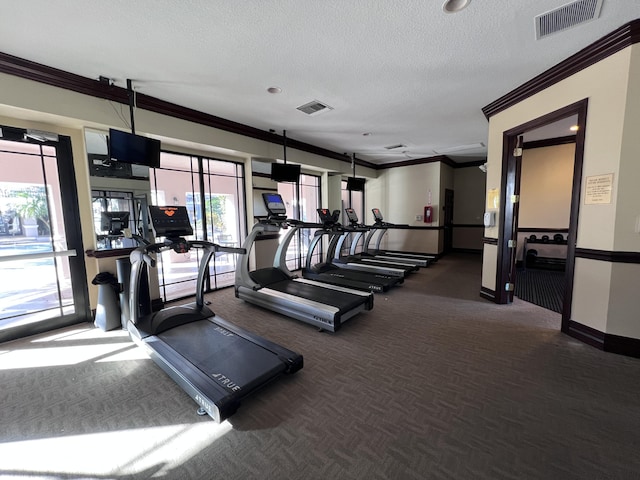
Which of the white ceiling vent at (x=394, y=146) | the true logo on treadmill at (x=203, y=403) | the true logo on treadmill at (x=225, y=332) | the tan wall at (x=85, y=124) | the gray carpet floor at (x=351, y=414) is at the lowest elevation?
the gray carpet floor at (x=351, y=414)

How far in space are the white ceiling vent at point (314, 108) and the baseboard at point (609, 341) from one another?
4486 mm

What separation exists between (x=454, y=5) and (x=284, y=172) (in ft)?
13.9

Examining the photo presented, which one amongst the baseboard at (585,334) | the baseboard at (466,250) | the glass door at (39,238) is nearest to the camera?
the baseboard at (585,334)

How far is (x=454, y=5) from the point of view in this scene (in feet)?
7.33

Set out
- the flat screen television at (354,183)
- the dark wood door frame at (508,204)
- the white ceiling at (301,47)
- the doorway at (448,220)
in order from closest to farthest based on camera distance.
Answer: the white ceiling at (301,47) < the dark wood door frame at (508,204) < the flat screen television at (354,183) < the doorway at (448,220)

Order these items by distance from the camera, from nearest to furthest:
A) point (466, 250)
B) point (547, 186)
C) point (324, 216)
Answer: point (324, 216)
point (547, 186)
point (466, 250)

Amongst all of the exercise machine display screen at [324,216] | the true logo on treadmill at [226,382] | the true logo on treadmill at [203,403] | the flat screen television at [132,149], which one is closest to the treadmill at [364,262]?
the exercise machine display screen at [324,216]

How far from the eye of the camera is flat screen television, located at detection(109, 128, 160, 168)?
11.8 feet

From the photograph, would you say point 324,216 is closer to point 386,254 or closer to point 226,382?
point 386,254

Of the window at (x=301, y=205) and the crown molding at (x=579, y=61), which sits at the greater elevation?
the crown molding at (x=579, y=61)

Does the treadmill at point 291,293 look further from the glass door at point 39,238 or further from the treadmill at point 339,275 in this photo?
the glass door at point 39,238

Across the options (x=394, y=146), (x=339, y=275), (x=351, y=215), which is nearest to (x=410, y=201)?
(x=394, y=146)

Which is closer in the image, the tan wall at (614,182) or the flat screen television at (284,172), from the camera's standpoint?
the tan wall at (614,182)

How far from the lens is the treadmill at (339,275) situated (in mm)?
5133
